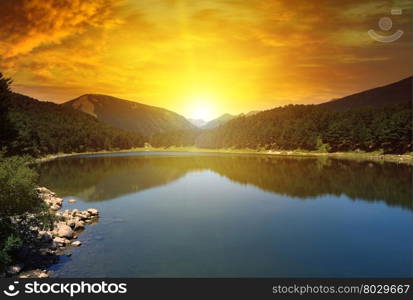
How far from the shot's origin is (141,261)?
66.9 ft

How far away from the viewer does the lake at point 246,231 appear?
19516mm

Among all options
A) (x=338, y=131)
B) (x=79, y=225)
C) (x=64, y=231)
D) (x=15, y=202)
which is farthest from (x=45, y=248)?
(x=338, y=131)

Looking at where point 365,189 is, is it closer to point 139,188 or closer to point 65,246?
point 139,188

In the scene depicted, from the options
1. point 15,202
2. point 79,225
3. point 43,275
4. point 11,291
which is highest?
point 15,202

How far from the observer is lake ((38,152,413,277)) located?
64.0 ft

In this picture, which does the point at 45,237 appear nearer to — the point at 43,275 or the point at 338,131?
the point at 43,275

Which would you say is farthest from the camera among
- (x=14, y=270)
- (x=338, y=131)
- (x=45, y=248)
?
(x=338, y=131)

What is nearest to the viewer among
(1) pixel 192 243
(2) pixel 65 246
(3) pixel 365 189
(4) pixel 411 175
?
(2) pixel 65 246

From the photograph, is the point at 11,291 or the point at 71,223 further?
the point at 71,223

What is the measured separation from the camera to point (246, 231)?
1077 inches

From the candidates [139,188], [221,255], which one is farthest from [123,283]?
[139,188]

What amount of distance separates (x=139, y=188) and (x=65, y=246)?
28.7 m

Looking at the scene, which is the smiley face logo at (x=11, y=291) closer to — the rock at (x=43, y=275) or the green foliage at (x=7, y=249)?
the rock at (x=43, y=275)

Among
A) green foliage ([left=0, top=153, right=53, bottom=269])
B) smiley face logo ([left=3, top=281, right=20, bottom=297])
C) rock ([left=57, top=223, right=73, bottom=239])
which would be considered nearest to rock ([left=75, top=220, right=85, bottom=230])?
rock ([left=57, top=223, right=73, bottom=239])
